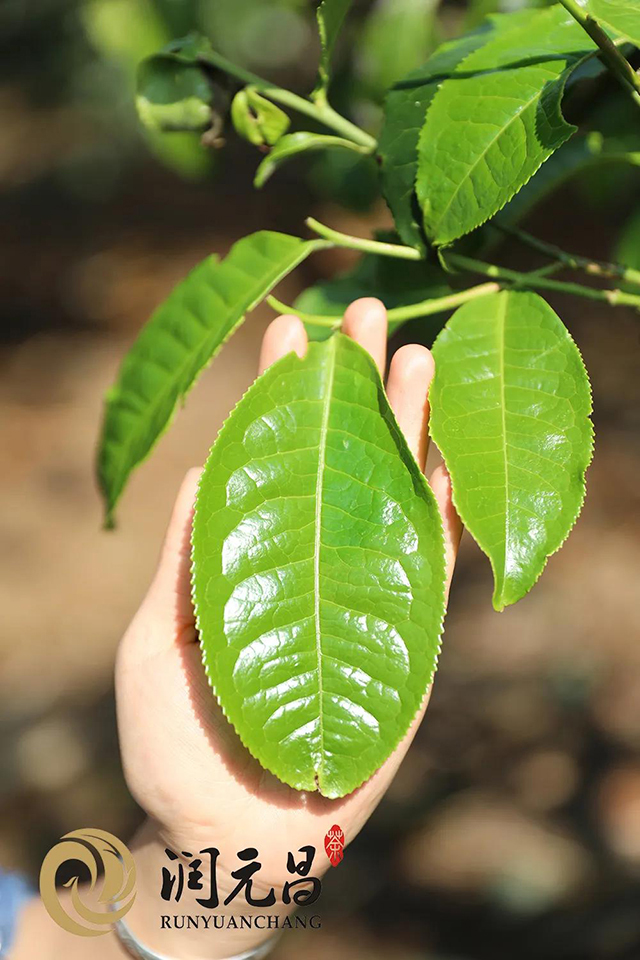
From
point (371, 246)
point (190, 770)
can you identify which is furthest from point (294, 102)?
point (190, 770)

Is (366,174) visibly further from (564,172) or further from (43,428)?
(43,428)

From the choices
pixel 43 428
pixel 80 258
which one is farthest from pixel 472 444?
pixel 80 258

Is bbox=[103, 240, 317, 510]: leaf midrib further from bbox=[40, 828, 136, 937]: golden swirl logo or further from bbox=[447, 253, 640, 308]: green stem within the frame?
bbox=[40, 828, 136, 937]: golden swirl logo

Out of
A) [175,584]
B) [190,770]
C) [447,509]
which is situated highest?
[447,509]

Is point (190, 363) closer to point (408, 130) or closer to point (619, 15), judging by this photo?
point (408, 130)

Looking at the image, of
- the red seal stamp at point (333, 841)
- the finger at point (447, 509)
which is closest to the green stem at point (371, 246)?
the finger at point (447, 509)

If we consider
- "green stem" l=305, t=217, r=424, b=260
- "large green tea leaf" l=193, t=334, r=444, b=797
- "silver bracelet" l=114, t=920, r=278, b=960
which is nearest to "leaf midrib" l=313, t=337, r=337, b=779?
"large green tea leaf" l=193, t=334, r=444, b=797
